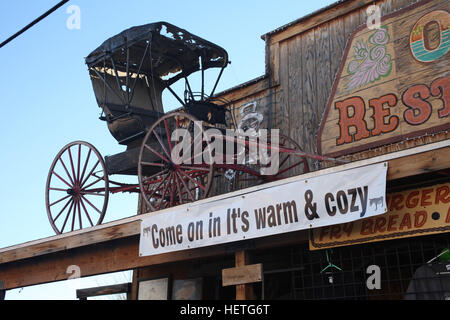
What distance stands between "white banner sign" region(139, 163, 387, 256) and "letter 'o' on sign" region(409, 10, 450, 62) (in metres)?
3.41

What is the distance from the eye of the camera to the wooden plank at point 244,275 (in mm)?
7137

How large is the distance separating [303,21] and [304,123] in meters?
2.01

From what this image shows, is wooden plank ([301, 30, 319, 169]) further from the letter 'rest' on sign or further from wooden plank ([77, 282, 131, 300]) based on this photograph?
wooden plank ([77, 282, 131, 300])

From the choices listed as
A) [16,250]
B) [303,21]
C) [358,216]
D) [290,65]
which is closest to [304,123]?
[290,65]

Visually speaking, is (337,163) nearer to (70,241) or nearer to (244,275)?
(244,275)

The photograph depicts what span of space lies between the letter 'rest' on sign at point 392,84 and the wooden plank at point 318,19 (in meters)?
0.48

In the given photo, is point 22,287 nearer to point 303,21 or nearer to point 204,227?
point 204,227

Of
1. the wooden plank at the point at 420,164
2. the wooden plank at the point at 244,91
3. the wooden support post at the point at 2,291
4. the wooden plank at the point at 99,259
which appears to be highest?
the wooden plank at the point at 244,91

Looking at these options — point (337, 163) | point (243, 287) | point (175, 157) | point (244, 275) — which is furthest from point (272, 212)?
point (175, 157)

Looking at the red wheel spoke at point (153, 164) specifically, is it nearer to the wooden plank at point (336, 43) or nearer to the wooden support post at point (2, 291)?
the wooden plank at point (336, 43)

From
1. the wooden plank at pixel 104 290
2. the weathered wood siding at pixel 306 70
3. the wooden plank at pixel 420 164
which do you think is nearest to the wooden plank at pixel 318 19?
the weathered wood siding at pixel 306 70

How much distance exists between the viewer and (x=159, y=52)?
445 inches

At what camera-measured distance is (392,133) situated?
891 centimetres

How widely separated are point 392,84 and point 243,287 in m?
4.09
